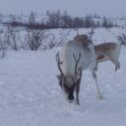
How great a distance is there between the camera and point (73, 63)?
29.6ft

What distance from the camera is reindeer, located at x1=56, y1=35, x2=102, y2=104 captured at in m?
8.71

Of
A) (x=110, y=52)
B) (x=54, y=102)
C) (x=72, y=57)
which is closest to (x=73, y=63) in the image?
(x=72, y=57)

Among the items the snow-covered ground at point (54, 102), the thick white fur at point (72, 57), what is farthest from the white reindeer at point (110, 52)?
the thick white fur at point (72, 57)

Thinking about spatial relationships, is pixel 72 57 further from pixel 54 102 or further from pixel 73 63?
pixel 54 102

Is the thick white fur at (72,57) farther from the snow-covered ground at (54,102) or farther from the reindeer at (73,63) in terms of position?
the snow-covered ground at (54,102)

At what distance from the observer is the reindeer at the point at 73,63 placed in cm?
871

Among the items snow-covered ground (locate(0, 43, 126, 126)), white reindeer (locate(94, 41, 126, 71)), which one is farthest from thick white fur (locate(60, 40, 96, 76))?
white reindeer (locate(94, 41, 126, 71))

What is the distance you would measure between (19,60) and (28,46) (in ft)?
24.3

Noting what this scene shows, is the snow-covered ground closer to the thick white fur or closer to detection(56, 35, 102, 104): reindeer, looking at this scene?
detection(56, 35, 102, 104): reindeer

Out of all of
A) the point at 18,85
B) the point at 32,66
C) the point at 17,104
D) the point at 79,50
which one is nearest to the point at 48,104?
the point at 17,104

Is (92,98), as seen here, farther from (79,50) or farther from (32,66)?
(32,66)

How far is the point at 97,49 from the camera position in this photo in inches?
505

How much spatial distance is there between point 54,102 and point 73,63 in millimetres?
998

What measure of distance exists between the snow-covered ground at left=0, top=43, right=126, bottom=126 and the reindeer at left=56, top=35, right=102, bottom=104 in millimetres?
375
